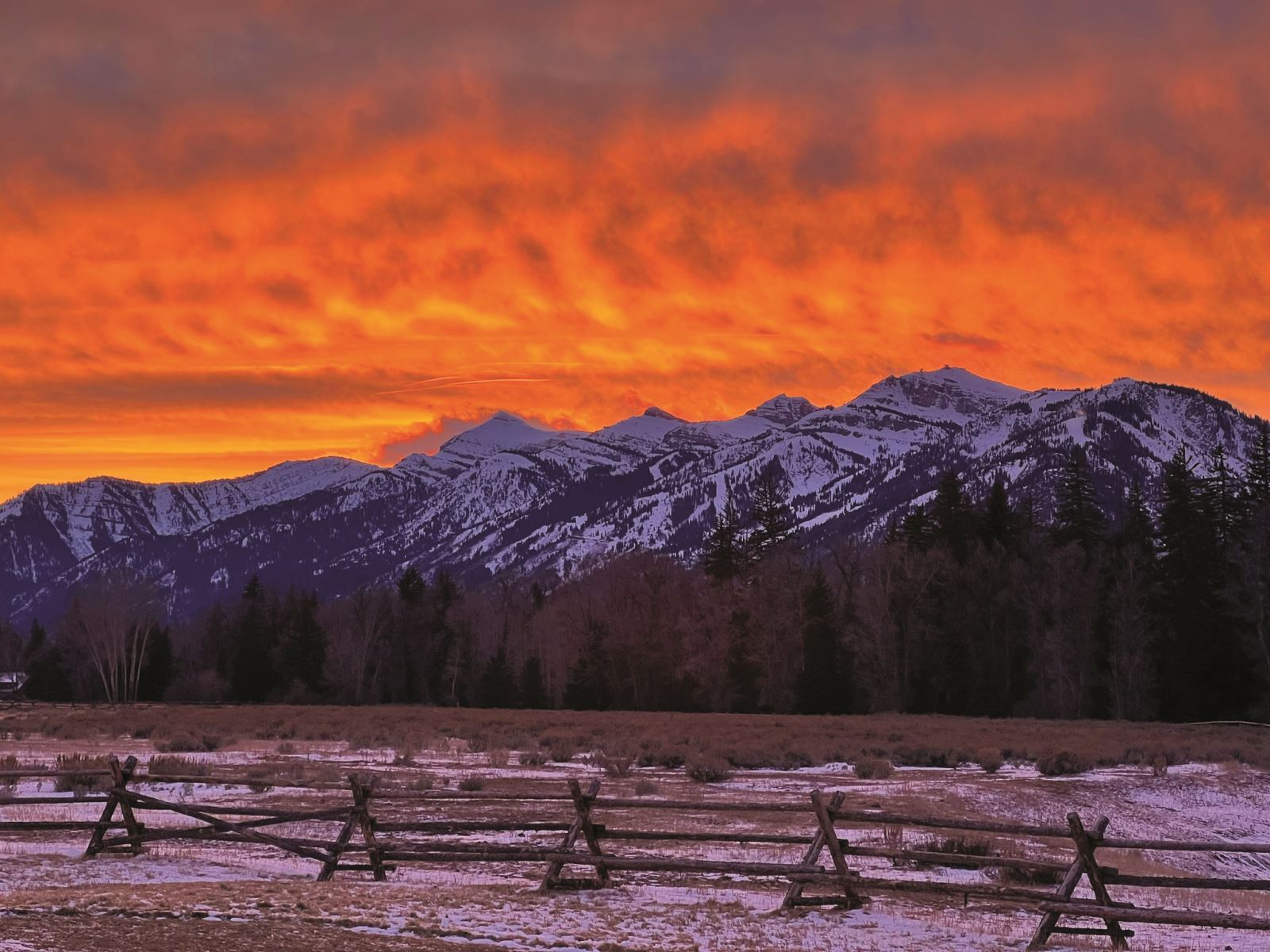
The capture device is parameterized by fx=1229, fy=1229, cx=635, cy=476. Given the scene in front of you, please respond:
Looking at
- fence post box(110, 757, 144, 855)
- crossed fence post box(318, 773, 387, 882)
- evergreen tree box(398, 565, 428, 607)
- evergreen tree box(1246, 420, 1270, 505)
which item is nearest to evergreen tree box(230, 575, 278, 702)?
evergreen tree box(398, 565, 428, 607)

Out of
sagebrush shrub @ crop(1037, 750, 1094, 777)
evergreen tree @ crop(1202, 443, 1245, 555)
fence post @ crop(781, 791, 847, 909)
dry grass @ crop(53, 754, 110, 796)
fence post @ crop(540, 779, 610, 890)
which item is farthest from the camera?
evergreen tree @ crop(1202, 443, 1245, 555)

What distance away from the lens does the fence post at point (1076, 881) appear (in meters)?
14.3

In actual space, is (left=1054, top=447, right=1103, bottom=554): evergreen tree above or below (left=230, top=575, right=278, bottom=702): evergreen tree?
above

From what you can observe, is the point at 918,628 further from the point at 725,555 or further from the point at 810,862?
the point at 810,862

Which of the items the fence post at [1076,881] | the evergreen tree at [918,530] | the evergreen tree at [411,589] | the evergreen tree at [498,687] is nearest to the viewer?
the fence post at [1076,881]

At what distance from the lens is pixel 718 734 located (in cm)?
4859

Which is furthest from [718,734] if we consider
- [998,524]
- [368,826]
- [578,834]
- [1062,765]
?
[998,524]

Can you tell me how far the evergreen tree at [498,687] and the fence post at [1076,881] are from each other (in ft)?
255

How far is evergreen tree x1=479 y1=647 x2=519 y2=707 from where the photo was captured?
91.6 metres

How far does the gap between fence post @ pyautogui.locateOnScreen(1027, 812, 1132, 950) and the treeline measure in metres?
56.9

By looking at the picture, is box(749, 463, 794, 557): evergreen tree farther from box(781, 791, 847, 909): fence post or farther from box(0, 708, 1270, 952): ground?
box(781, 791, 847, 909): fence post

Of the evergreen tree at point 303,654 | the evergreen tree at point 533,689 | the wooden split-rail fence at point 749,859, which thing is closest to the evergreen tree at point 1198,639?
the evergreen tree at point 533,689

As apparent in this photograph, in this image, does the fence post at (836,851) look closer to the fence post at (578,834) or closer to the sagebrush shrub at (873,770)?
the fence post at (578,834)

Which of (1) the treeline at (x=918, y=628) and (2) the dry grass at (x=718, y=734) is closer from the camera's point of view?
(2) the dry grass at (x=718, y=734)
